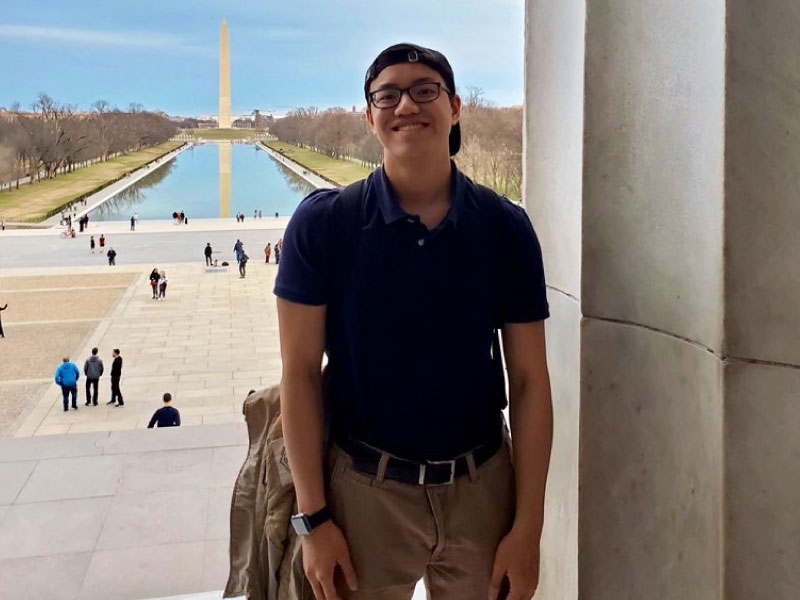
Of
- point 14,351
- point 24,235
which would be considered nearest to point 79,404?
point 14,351

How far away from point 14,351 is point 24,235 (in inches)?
618

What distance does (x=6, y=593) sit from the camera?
296 centimetres

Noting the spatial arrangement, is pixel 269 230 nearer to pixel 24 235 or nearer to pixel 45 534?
pixel 24 235

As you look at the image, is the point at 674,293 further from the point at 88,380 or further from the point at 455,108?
the point at 88,380

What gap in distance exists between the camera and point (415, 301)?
1219mm

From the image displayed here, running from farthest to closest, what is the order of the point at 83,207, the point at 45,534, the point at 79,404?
the point at 83,207 → the point at 79,404 → the point at 45,534

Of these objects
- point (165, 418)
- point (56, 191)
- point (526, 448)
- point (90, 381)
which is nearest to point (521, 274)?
point (526, 448)

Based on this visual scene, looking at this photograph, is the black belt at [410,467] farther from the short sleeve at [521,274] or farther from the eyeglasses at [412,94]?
the eyeglasses at [412,94]

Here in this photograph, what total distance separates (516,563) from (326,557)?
0.33m

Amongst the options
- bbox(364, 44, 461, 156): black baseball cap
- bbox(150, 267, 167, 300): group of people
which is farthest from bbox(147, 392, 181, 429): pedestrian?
bbox(150, 267, 167, 300): group of people

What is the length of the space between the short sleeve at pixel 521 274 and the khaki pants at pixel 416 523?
0.90 ft

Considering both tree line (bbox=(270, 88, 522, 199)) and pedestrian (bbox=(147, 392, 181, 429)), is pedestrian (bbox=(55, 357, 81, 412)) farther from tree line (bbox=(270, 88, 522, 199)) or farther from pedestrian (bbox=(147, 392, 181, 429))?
tree line (bbox=(270, 88, 522, 199))

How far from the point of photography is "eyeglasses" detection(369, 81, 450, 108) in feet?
3.94

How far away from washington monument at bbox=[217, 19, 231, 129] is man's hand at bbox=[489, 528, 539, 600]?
54264mm
